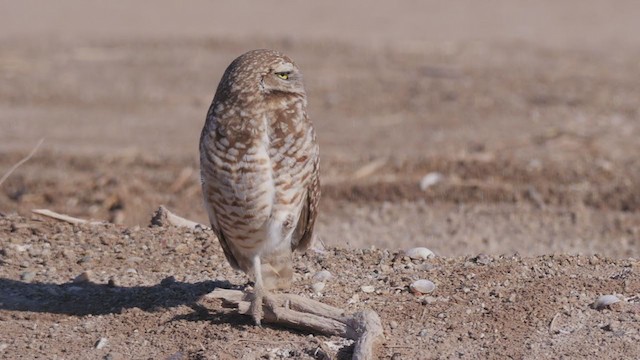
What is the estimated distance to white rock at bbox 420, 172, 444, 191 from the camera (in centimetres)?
1084

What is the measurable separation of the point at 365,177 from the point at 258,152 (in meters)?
5.56

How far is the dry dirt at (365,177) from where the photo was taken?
6020 mm

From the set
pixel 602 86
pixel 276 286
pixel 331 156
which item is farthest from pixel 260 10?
pixel 276 286

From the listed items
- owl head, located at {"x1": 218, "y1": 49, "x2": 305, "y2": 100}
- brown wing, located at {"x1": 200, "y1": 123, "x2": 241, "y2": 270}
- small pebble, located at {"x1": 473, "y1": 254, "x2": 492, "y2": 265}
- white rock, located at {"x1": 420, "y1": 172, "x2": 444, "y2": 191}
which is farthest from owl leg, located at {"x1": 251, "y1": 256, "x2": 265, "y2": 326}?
white rock, located at {"x1": 420, "y1": 172, "x2": 444, "y2": 191}

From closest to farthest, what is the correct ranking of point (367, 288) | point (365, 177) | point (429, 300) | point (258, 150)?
1. point (258, 150)
2. point (429, 300)
3. point (367, 288)
4. point (365, 177)

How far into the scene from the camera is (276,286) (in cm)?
638

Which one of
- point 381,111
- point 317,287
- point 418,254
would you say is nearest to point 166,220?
point 317,287

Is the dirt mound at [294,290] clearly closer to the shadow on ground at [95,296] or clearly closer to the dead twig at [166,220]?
the shadow on ground at [95,296]

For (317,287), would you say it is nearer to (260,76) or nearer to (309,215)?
(309,215)

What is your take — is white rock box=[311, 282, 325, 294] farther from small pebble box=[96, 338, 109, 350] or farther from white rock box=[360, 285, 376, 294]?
small pebble box=[96, 338, 109, 350]

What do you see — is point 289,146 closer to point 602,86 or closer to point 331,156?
point 331,156

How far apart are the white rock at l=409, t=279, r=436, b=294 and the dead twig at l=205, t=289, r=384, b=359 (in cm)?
59

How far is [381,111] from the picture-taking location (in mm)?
15375

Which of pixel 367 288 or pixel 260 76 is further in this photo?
pixel 367 288
